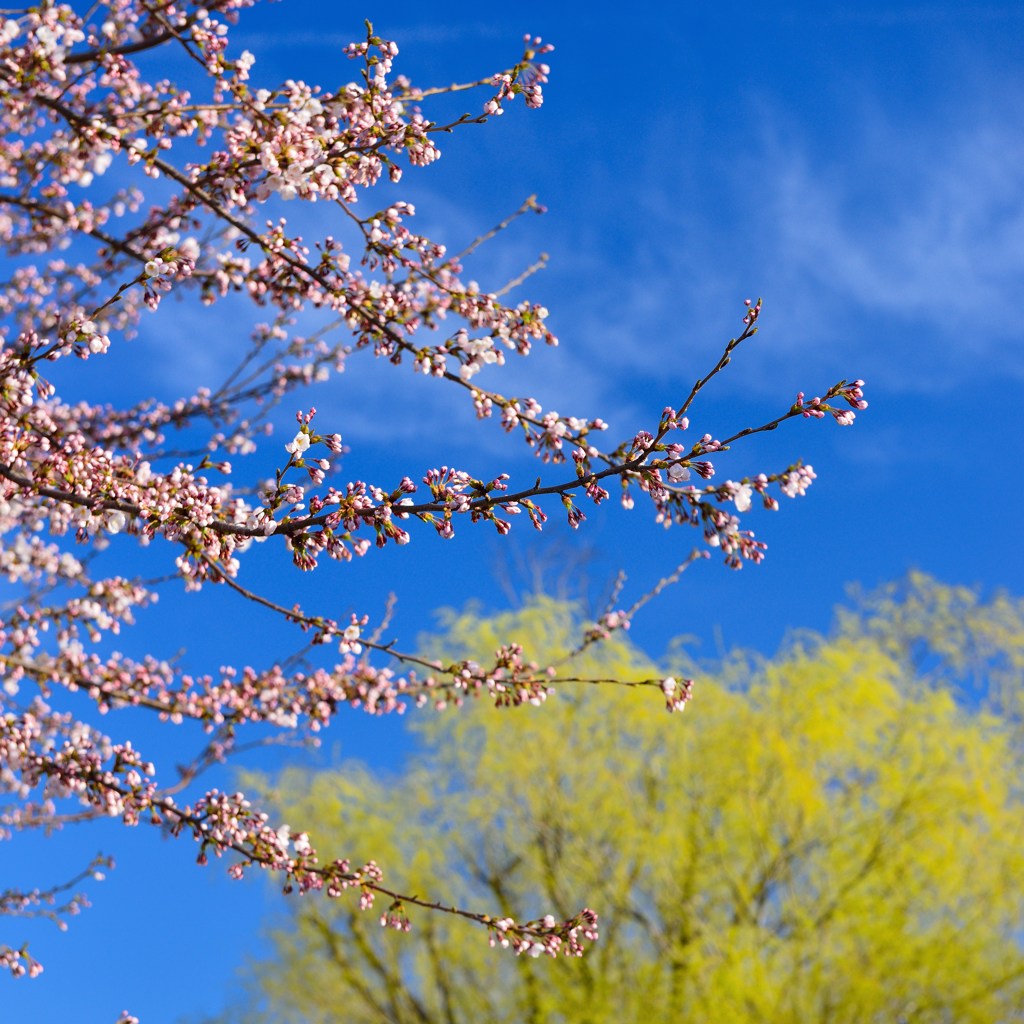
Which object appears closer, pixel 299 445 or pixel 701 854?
pixel 299 445

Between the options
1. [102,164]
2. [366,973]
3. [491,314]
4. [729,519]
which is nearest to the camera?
[729,519]

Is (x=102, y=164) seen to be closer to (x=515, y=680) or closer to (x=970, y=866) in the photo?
(x=515, y=680)

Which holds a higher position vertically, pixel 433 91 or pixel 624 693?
pixel 624 693

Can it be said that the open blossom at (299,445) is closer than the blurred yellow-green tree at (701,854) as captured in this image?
Yes

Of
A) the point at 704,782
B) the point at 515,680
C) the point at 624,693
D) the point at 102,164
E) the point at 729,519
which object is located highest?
the point at 624,693

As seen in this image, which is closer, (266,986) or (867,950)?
(867,950)

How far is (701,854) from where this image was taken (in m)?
11.6

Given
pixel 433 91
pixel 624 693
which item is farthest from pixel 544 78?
pixel 624 693

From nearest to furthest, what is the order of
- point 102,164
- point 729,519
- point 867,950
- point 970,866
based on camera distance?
point 729,519, point 102,164, point 867,950, point 970,866

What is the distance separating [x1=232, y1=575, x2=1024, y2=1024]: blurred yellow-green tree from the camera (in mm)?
10055

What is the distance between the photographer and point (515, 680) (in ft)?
11.5

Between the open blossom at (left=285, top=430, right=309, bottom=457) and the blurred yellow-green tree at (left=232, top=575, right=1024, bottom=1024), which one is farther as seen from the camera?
the blurred yellow-green tree at (left=232, top=575, right=1024, bottom=1024)

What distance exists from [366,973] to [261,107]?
12308mm

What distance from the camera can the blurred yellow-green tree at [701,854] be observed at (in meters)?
10.1
